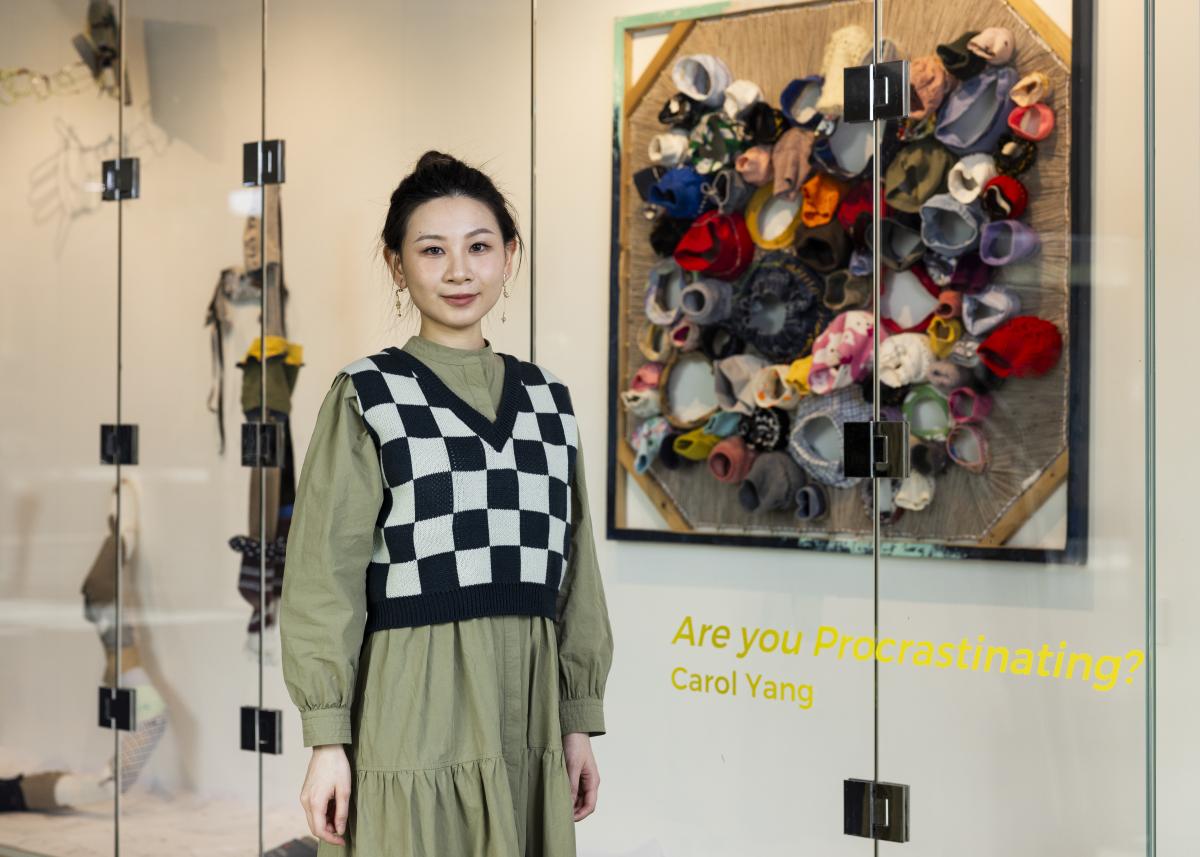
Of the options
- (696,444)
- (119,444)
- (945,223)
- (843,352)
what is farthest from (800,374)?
(119,444)

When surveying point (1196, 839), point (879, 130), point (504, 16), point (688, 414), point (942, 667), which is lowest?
point (1196, 839)

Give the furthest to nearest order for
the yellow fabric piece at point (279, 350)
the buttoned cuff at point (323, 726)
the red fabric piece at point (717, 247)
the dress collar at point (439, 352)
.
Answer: the yellow fabric piece at point (279, 350) < the red fabric piece at point (717, 247) < the dress collar at point (439, 352) < the buttoned cuff at point (323, 726)

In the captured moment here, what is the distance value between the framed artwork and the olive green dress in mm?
821

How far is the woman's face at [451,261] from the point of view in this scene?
1616 millimetres

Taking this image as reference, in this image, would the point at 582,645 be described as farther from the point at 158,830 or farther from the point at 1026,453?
the point at 158,830

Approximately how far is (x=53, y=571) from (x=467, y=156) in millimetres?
1493

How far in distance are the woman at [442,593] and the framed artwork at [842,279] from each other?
0.72 metres

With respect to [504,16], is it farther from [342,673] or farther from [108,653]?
[108,653]

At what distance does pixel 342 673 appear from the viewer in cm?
146

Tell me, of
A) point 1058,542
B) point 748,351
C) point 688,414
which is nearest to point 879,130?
point 748,351

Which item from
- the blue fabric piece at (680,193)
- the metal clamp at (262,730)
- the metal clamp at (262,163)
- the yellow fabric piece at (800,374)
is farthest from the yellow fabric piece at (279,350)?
the yellow fabric piece at (800,374)

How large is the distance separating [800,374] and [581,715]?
86 centimetres

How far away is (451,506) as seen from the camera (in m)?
1.55

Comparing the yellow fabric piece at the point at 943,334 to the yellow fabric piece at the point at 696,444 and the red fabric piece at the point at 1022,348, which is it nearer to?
the red fabric piece at the point at 1022,348
